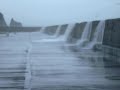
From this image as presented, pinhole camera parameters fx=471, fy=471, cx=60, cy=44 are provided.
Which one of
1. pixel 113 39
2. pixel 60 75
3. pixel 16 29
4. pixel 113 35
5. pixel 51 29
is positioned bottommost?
pixel 60 75

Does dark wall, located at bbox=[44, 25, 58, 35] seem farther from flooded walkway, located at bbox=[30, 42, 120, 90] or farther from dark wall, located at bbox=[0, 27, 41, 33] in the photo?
flooded walkway, located at bbox=[30, 42, 120, 90]

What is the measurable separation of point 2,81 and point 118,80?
2452 mm

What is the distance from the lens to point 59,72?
37.6 feet

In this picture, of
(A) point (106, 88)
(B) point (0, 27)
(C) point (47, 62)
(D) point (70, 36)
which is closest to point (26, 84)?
(A) point (106, 88)

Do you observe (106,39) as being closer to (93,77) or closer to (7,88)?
(93,77)

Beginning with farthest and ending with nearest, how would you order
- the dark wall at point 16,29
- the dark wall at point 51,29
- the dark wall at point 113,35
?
the dark wall at point 16,29 → the dark wall at point 51,29 → the dark wall at point 113,35

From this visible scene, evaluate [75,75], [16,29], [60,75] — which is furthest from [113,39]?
[16,29]

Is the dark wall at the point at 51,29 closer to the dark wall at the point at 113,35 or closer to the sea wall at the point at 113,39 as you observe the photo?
the dark wall at the point at 113,35

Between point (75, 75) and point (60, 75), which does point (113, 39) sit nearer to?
point (75, 75)

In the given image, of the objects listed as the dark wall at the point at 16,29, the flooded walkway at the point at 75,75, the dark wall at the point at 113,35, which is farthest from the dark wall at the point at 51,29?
the flooded walkway at the point at 75,75

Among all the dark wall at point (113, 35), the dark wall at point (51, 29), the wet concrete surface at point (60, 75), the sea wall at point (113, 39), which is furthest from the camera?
the dark wall at point (51, 29)

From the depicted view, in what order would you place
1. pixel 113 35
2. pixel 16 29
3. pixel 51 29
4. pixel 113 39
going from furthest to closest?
pixel 16 29, pixel 51 29, pixel 113 35, pixel 113 39

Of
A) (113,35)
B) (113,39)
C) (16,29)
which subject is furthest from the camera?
(16,29)

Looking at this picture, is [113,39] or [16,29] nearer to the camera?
[113,39]
